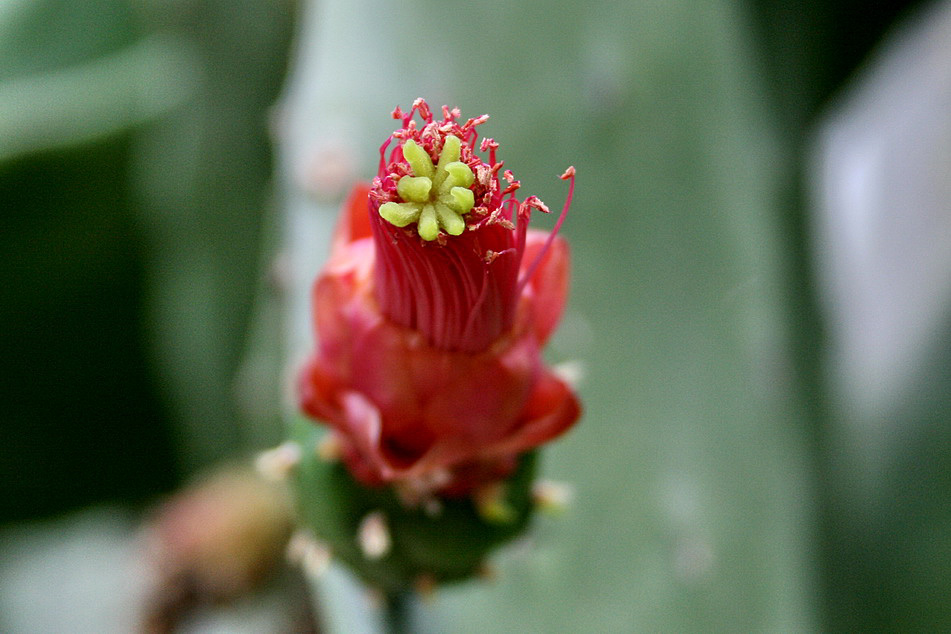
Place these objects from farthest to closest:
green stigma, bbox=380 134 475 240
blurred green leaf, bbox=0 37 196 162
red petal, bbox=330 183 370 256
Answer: blurred green leaf, bbox=0 37 196 162 < red petal, bbox=330 183 370 256 < green stigma, bbox=380 134 475 240

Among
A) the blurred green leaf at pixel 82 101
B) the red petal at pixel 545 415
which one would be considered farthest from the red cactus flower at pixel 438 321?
the blurred green leaf at pixel 82 101

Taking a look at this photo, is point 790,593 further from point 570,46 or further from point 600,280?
point 570,46

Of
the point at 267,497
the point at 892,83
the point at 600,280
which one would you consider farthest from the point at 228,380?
the point at 892,83

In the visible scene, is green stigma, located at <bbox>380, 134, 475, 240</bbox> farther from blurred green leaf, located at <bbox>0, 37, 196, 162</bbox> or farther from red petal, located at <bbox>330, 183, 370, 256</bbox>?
blurred green leaf, located at <bbox>0, 37, 196, 162</bbox>

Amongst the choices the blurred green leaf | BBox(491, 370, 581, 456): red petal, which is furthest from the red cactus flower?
the blurred green leaf

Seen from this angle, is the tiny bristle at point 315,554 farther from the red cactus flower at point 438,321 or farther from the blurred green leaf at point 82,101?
the blurred green leaf at point 82,101

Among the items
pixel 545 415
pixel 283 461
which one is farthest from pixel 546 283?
pixel 283 461

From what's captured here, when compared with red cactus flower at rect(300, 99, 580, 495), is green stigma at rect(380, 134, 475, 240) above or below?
above
